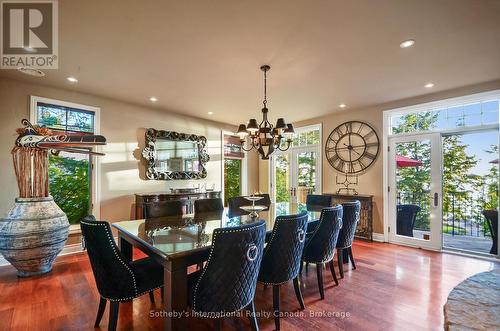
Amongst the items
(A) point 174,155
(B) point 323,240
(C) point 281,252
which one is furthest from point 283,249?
(A) point 174,155

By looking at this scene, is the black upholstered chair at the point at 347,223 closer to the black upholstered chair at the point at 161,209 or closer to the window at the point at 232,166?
the black upholstered chair at the point at 161,209

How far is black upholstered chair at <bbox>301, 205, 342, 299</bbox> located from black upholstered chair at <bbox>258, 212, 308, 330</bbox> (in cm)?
46

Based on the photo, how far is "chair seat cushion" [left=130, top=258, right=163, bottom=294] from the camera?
6.22 ft

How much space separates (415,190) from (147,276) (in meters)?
4.66

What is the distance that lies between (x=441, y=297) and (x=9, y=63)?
5777mm

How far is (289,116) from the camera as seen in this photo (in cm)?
570

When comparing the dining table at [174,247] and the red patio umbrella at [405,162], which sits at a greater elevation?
the red patio umbrella at [405,162]

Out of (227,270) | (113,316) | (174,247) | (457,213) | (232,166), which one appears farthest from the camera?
(232,166)

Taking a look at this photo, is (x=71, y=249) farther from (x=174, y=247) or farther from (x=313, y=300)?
(x=313, y=300)

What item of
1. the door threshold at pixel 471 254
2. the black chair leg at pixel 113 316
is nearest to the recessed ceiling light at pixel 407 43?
the door threshold at pixel 471 254

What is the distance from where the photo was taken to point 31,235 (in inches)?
117

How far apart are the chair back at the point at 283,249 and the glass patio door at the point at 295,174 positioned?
3.83m

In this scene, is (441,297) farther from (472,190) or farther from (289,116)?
(289,116)

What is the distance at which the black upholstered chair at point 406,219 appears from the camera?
446cm
